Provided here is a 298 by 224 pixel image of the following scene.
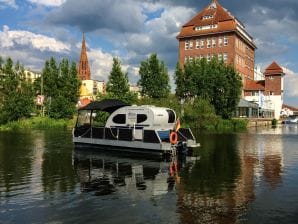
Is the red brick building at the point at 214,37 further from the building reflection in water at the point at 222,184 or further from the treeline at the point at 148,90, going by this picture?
the building reflection in water at the point at 222,184

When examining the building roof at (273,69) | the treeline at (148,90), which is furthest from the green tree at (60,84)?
the building roof at (273,69)

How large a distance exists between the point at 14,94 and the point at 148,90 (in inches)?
975

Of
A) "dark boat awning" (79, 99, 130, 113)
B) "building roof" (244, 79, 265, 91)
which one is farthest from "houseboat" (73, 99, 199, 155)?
"building roof" (244, 79, 265, 91)

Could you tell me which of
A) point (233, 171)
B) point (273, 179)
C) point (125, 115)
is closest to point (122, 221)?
point (273, 179)

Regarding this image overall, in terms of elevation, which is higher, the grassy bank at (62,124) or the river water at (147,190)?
the grassy bank at (62,124)

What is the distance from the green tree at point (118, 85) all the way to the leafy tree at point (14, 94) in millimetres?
13573

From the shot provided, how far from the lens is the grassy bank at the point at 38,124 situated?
2713 inches

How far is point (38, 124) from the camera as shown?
70750mm

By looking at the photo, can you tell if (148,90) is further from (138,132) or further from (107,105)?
(138,132)

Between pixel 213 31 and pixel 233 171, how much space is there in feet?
328

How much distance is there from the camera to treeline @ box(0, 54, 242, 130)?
2916 inches

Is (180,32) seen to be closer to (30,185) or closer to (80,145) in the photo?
(80,145)

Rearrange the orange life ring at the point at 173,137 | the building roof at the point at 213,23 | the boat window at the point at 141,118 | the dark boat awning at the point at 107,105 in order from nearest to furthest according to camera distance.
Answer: the orange life ring at the point at 173,137 < the boat window at the point at 141,118 < the dark boat awning at the point at 107,105 < the building roof at the point at 213,23

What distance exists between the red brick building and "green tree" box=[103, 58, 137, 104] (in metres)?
43.9
